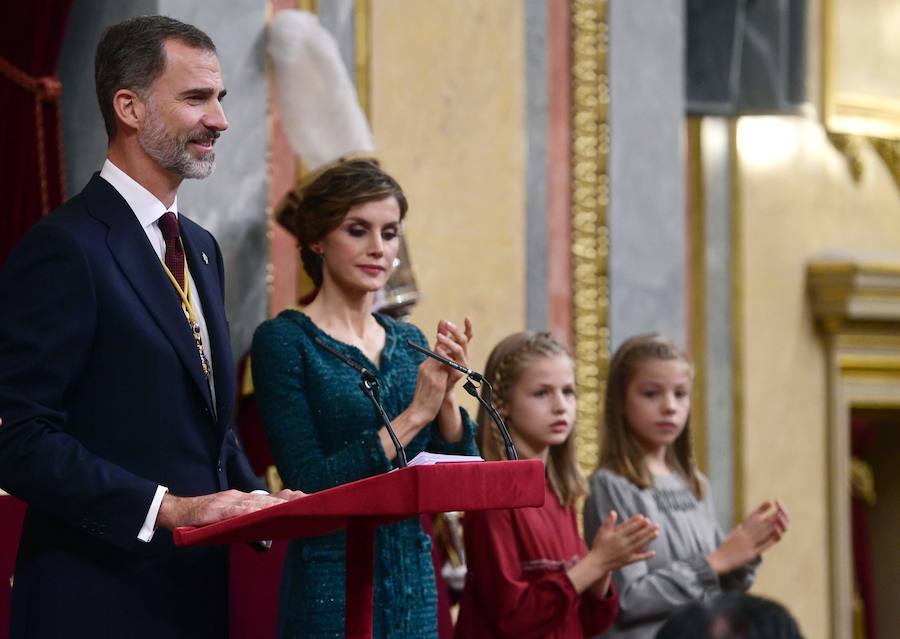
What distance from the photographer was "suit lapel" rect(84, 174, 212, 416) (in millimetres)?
2680

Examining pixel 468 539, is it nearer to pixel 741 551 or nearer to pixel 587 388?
pixel 741 551

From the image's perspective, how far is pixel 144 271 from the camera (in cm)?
270

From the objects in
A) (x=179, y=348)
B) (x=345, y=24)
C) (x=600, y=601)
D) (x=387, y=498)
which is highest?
(x=345, y=24)

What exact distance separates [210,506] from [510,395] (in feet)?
5.44

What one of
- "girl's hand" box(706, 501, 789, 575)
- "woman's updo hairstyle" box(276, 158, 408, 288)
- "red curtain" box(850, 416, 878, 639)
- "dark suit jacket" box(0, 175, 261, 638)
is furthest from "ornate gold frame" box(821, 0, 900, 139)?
"dark suit jacket" box(0, 175, 261, 638)

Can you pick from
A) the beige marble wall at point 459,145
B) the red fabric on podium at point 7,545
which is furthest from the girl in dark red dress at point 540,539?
the beige marble wall at point 459,145

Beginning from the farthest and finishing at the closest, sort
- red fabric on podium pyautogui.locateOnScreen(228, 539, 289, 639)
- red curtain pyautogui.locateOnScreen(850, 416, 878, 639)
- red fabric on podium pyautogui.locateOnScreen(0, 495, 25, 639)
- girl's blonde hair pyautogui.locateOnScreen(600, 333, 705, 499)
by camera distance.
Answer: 1. red curtain pyautogui.locateOnScreen(850, 416, 878, 639)
2. girl's blonde hair pyautogui.locateOnScreen(600, 333, 705, 499)
3. red fabric on podium pyautogui.locateOnScreen(228, 539, 289, 639)
4. red fabric on podium pyautogui.locateOnScreen(0, 495, 25, 639)

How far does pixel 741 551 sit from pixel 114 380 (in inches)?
84.8

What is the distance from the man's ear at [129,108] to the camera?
9.09ft

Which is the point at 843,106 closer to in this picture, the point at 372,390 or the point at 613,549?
the point at 613,549

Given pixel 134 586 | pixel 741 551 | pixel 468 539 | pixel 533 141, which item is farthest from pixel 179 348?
pixel 533 141

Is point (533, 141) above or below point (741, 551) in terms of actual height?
above

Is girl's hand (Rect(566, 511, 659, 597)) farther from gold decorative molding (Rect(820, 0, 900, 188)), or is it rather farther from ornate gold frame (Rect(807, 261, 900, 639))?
gold decorative molding (Rect(820, 0, 900, 188))

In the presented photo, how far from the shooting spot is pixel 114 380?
8.70 ft
